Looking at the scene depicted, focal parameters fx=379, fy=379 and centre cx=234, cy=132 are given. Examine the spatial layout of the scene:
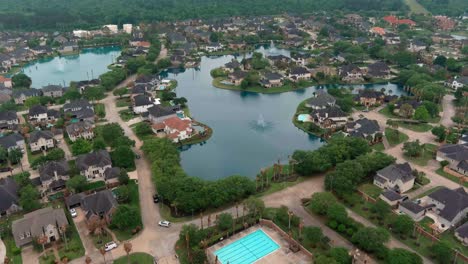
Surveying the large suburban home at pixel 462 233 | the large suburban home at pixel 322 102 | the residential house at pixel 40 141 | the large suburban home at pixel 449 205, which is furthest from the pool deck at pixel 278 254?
the large suburban home at pixel 322 102

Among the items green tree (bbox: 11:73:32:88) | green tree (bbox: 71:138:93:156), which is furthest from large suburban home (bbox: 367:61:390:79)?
green tree (bbox: 11:73:32:88)

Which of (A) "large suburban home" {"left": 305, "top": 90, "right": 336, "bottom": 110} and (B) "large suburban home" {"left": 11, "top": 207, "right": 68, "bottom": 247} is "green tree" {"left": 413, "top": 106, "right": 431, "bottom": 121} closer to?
(A) "large suburban home" {"left": 305, "top": 90, "right": 336, "bottom": 110}

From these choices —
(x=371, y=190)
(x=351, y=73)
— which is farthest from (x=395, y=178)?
(x=351, y=73)

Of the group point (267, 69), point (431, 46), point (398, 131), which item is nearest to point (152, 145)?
point (398, 131)

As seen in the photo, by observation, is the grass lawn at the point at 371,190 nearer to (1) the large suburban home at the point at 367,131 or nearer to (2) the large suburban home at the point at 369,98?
(1) the large suburban home at the point at 367,131

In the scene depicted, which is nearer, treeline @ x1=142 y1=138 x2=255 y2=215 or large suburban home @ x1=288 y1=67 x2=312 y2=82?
treeline @ x1=142 y1=138 x2=255 y2=215

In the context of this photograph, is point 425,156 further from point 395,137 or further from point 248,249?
point 248,249
